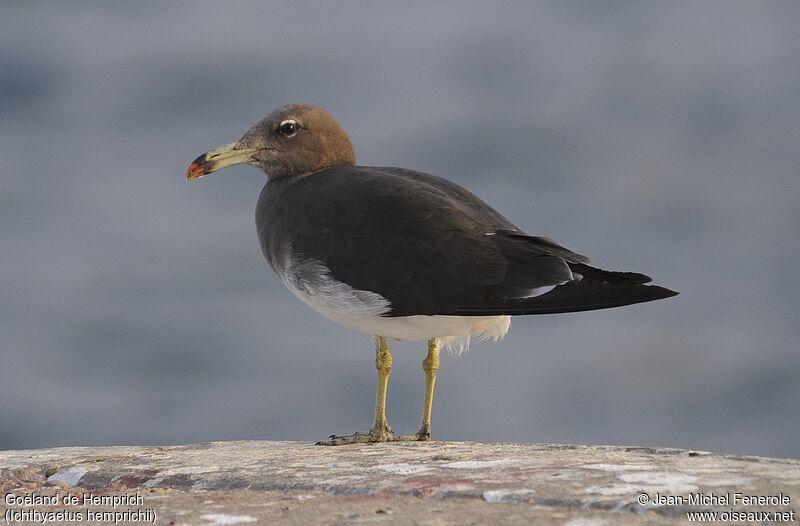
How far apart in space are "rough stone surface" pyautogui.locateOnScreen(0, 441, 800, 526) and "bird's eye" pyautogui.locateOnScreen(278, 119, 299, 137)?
9.01 feet

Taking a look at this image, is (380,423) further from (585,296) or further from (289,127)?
(289,127)

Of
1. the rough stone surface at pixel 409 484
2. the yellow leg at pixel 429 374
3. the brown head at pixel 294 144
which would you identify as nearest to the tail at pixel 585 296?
the rough stone surface at pixel 409 484

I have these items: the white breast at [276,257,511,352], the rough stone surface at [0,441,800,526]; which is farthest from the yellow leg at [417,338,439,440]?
the rough stone surface at [0,441,800,526]

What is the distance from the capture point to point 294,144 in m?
8.80

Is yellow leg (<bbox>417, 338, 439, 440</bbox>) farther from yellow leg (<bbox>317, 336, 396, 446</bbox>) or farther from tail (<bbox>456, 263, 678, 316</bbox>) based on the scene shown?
tail (<bbox>456, 263, 678, 316</bbox>)

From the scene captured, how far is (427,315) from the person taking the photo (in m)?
7.23

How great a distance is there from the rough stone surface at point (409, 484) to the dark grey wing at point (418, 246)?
96cm

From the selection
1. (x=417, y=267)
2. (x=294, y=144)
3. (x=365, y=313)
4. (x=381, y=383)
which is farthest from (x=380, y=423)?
(x=294, y=144)

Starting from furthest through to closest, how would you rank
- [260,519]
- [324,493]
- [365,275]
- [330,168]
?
[330,168] < [365,275] < [324,493] < [260,519]

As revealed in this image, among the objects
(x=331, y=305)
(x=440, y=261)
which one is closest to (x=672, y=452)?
(x=440, y=261)

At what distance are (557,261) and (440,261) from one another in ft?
2.35

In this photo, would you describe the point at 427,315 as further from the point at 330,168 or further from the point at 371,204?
the point at 330,168

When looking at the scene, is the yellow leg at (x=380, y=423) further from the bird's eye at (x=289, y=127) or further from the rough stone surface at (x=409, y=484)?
the bird's eye at (x=289, y=127)

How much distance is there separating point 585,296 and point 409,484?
1.81 meters
